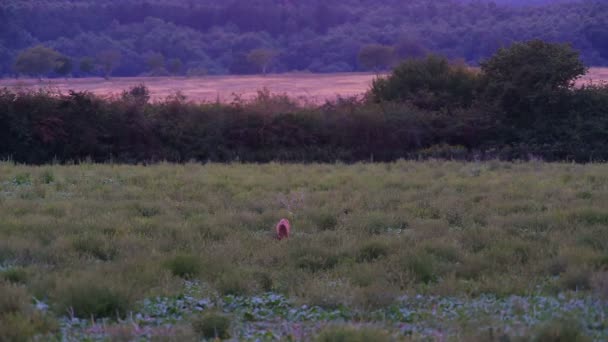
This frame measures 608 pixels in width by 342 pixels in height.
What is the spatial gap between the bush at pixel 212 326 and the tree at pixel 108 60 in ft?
175

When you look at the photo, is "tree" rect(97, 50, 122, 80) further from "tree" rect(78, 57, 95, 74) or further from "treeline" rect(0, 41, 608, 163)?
"treeline" rect(0, 41, 608, 163)

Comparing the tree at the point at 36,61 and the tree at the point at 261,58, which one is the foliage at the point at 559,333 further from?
the tree at the point at 261,58

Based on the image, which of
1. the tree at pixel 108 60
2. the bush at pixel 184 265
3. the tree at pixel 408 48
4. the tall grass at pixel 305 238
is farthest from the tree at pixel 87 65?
the bush at pixel 184 265

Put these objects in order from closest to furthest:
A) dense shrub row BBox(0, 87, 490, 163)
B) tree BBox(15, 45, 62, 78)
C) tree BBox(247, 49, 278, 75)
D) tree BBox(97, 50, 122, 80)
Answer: dense shrub row BBox(0, 87, 490, 163) < tree BBox(15, 45, 62, 78) < tree BBox(97, 50, 122, 80) < tree BBox(247, 49, 278, 75)

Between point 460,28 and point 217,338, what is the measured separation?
6013cm

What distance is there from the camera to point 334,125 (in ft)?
97.8

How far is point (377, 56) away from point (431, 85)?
25486mm

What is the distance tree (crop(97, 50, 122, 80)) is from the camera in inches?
2208

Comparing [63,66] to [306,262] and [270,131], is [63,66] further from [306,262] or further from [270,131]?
[306,262]

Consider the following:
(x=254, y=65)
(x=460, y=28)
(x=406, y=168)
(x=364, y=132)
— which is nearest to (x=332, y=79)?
(x=254, y=65)

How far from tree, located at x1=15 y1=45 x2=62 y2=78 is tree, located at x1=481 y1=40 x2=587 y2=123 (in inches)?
1343

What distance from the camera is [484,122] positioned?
97.9 feet

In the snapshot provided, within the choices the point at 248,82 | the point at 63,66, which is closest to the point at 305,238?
the point at 248,82

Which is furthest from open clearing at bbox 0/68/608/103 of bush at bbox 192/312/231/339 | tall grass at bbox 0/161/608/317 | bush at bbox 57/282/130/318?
bush at bbox 192/312/231/339
